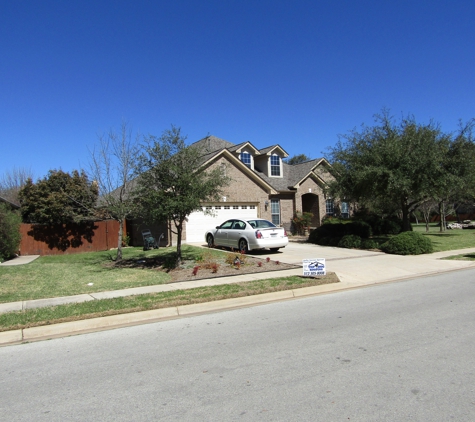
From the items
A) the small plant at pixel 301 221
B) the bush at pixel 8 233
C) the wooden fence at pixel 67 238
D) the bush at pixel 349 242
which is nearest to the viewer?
the bush at pixel 8 233

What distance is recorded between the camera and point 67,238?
66.2ft

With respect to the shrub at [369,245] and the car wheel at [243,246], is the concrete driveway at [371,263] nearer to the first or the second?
the car wheel at [243,246]

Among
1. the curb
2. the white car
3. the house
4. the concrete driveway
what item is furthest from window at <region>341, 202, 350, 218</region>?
the curb

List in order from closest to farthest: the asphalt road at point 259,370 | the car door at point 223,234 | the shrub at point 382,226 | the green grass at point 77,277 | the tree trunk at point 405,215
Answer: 1. the asphalt road at point 259,370
2. the green grass at point 77,277
3. the car door at point 223,234
4. the tree trunk at point 405,215
5. the shrub at point 382,226

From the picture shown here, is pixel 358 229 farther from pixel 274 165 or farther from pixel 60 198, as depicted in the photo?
pixel 60 198

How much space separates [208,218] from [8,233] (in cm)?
975

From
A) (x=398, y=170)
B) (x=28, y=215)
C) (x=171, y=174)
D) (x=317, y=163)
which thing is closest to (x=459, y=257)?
(x=398, y=170)

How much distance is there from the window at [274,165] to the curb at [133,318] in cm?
1966

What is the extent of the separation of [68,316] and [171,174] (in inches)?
253

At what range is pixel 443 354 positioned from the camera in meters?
5.14

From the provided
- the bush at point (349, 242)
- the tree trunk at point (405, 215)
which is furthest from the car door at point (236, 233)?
the tree trunk at point (405, 215)

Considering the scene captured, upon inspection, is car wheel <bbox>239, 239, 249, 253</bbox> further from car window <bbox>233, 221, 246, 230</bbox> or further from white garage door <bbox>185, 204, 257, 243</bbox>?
white garage door <bbox>185, 204, 257, 243</bbox>

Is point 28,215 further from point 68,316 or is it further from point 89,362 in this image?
point 89,362

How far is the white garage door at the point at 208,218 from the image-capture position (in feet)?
71.7
